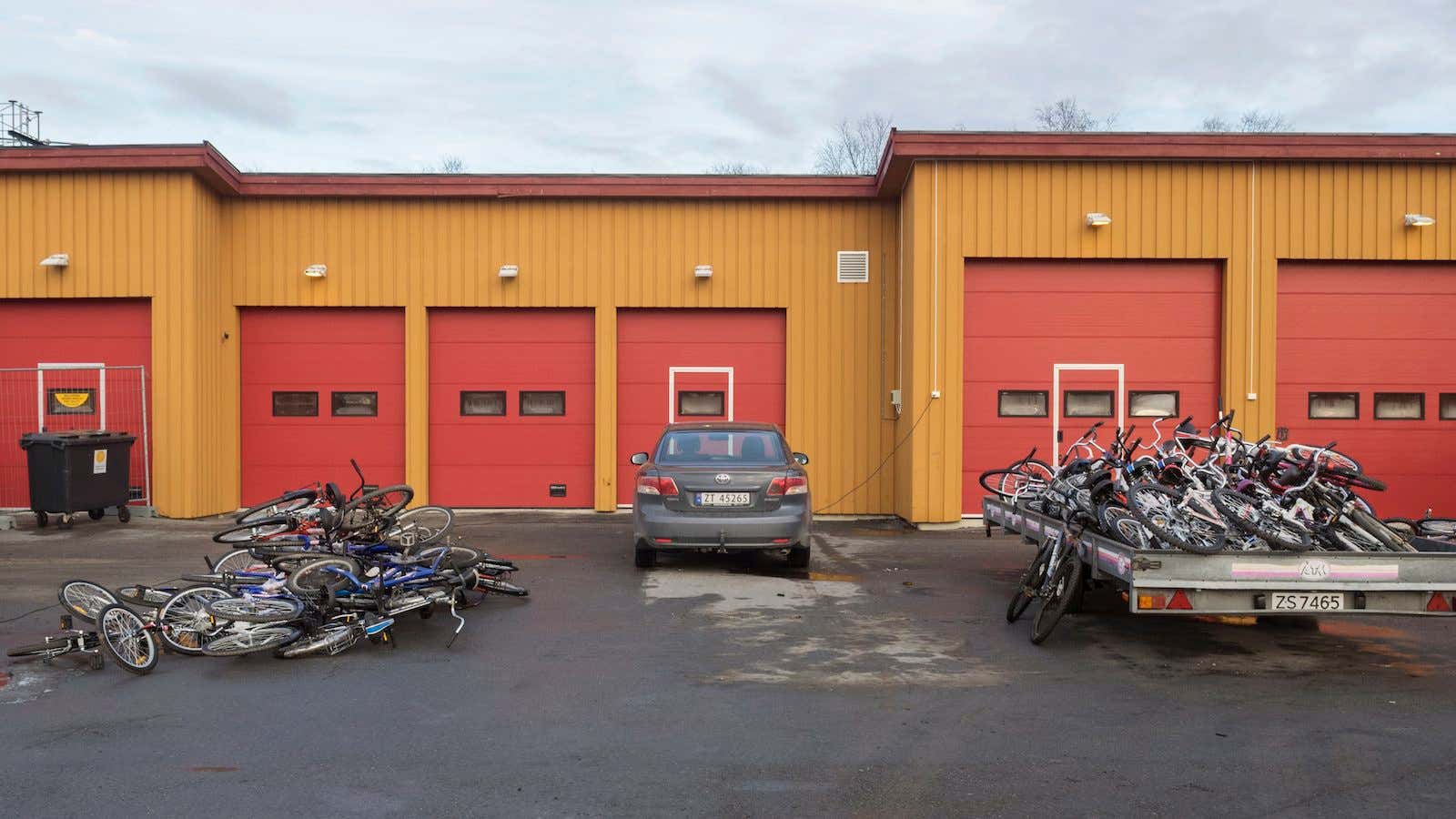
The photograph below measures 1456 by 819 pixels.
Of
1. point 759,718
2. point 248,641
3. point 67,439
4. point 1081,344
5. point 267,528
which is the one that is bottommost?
point 759,718

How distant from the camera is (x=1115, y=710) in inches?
207

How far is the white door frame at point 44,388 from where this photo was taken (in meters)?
14.4

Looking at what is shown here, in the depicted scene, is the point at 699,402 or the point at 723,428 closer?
the point at 723,428

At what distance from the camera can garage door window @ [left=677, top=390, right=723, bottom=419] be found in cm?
1509

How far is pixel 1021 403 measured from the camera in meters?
13.7

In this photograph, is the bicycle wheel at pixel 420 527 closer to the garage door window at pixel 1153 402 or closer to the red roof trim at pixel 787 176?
the red roof trim at pixel 787 176

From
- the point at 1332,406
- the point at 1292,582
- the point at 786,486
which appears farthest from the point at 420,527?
the point at 1332,406

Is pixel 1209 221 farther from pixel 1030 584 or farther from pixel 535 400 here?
pixel 535 400

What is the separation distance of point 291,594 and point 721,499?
3.81 m

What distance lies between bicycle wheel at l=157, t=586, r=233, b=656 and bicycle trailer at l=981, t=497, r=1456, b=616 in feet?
18.3

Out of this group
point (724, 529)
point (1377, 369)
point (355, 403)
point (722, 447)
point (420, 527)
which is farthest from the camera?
point (355, 403)

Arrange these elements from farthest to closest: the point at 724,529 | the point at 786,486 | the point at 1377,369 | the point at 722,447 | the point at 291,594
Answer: the point at 1377,369 < the point at 722,447 < the point at 786,486 < the point at 724,529 < the point at 291,594

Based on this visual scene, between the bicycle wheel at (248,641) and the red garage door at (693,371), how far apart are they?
8.82 m

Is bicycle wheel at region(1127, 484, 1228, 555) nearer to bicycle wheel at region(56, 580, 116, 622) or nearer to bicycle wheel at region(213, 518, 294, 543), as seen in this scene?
bicycle wheel at region(213, 518, 294, 543)
